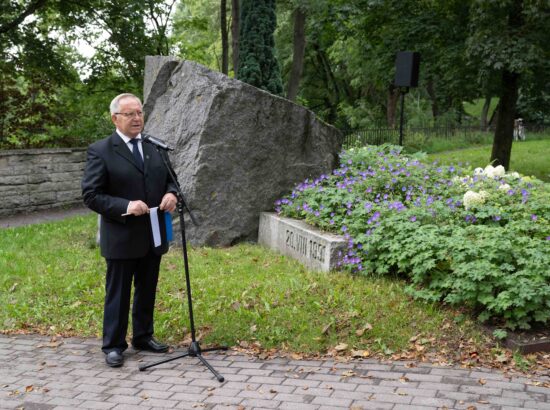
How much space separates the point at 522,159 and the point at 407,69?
1053cm

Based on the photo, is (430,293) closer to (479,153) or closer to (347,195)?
(347,195)

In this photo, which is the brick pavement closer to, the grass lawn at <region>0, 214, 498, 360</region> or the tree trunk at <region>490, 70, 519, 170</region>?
the grass lawn at <region>0, 214, 498, 360</region>

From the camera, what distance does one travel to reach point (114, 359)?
5074 millimetres

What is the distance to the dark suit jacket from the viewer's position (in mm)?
4934

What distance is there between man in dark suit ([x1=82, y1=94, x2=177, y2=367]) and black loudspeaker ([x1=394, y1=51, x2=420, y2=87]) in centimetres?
855

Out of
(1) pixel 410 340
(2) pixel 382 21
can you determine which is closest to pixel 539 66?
(2) pixel 382 21

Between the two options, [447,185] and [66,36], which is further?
[66,36]

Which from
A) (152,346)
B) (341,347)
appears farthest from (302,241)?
(152,346)

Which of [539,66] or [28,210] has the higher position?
[539,66]

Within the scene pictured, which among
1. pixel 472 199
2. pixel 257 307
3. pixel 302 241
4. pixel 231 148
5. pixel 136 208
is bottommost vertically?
pixel 257 307

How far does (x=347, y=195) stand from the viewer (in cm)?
809

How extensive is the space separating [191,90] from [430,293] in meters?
4.78

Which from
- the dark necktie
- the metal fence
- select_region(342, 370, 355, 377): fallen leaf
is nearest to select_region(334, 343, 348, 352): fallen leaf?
select_region(342, 370, 355, 377): fallen leaf

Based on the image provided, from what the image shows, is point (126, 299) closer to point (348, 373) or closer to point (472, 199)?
point (348, 373)
